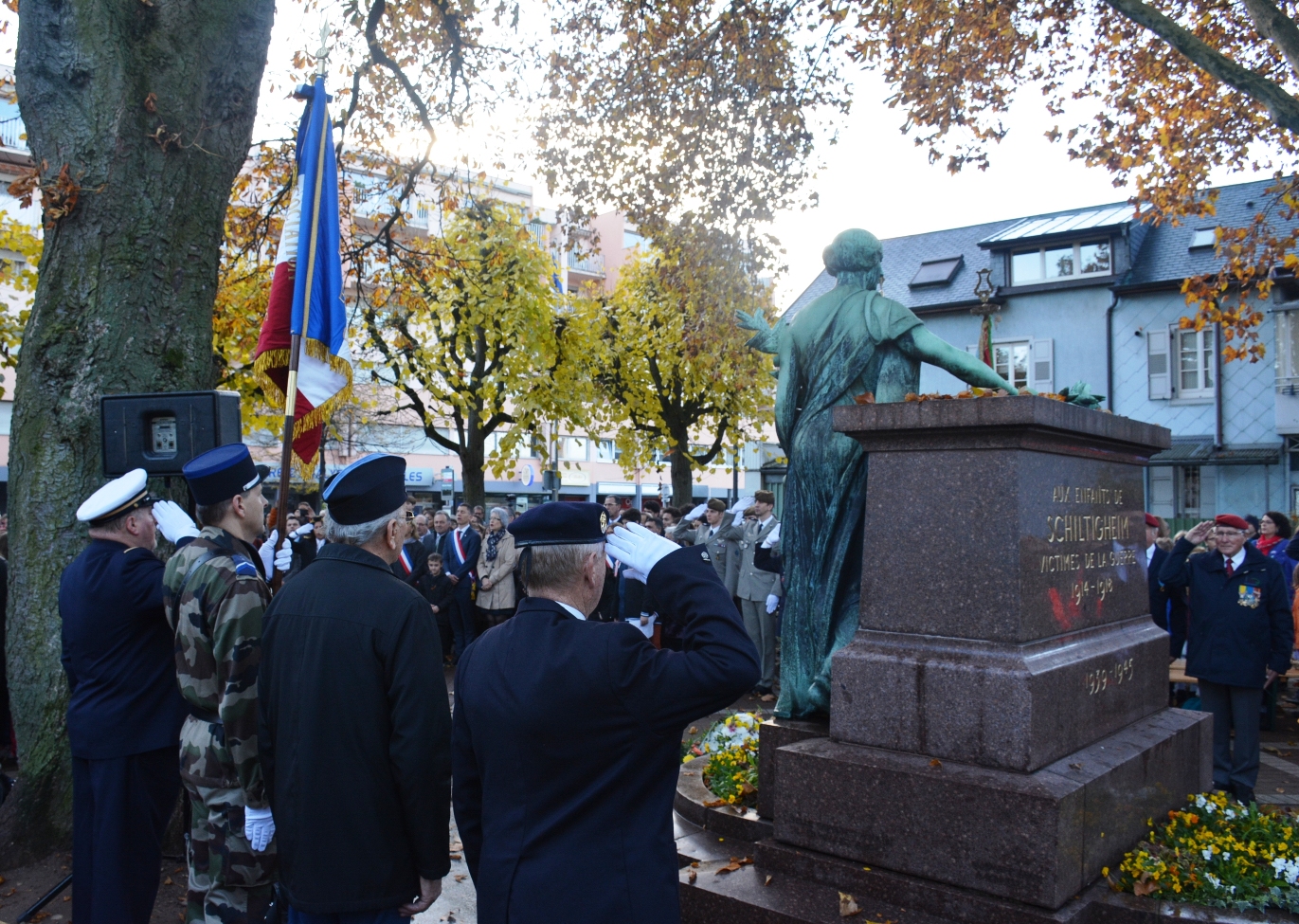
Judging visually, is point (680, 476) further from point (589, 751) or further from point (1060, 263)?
point (589, 751)

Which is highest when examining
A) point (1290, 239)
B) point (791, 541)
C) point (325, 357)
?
point (1290, 239)

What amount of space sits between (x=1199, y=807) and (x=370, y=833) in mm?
3662

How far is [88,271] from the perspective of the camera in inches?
221

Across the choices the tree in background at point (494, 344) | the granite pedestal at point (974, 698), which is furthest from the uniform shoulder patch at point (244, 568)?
the tree in background at point (494, 344)

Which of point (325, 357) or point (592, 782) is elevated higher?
point (325, 357)

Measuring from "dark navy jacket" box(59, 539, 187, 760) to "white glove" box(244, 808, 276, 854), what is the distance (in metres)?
1.00

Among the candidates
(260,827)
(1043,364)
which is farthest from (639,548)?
(1043,364)

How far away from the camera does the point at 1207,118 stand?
12133 mm

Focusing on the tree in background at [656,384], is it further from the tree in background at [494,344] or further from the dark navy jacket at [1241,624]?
the dark navy jacket at [1241,624]

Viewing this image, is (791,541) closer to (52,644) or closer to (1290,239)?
(52,644)

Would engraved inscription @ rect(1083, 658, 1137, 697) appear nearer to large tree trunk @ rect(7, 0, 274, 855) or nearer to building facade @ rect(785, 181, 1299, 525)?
large tree trunk @ rect(7, 0, 274, 855)

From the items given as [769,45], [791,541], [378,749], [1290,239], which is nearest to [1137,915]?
[791,541]

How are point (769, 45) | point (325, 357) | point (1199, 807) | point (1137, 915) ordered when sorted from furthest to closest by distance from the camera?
point (769, 45), point (325, 357), point (1199, 807), point (1137, 915)

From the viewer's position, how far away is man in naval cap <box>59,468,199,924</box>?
13.0 feet
